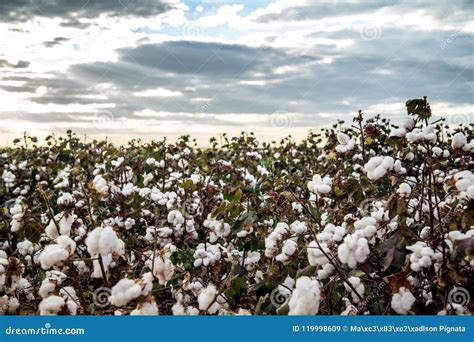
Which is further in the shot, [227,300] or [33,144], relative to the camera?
[33,144]

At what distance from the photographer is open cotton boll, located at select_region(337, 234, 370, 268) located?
186 cm

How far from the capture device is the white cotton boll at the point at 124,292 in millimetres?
1784

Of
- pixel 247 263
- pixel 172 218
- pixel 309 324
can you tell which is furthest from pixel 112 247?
pixel 172 218

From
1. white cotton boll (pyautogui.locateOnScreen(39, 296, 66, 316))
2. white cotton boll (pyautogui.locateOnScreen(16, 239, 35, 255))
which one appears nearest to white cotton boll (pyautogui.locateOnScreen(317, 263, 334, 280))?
white cotton boll (pyautogui.locateOnScreen(39, 296, 66, 316))

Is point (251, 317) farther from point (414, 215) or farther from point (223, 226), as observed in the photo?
point (414, 215)

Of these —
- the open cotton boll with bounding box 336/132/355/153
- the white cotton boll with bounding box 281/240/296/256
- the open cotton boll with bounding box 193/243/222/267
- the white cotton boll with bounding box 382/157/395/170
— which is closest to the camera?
the white cotton boll with bounding box 382/157/395/170

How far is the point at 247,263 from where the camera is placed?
2928mm

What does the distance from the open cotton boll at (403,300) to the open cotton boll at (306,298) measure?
364 mm

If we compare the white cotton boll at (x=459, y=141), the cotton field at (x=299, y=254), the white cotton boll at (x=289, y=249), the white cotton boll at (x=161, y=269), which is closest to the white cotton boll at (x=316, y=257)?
the cotton field at (x=299, y=254)

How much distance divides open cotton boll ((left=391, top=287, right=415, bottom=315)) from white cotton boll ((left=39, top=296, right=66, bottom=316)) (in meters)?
1.22

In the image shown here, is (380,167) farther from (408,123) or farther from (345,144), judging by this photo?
(345,144)

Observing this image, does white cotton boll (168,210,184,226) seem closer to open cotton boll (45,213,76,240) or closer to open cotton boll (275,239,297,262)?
open cotton boll (45,213,76,240)

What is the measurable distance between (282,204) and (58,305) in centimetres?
156

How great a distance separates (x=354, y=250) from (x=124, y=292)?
82 cm
